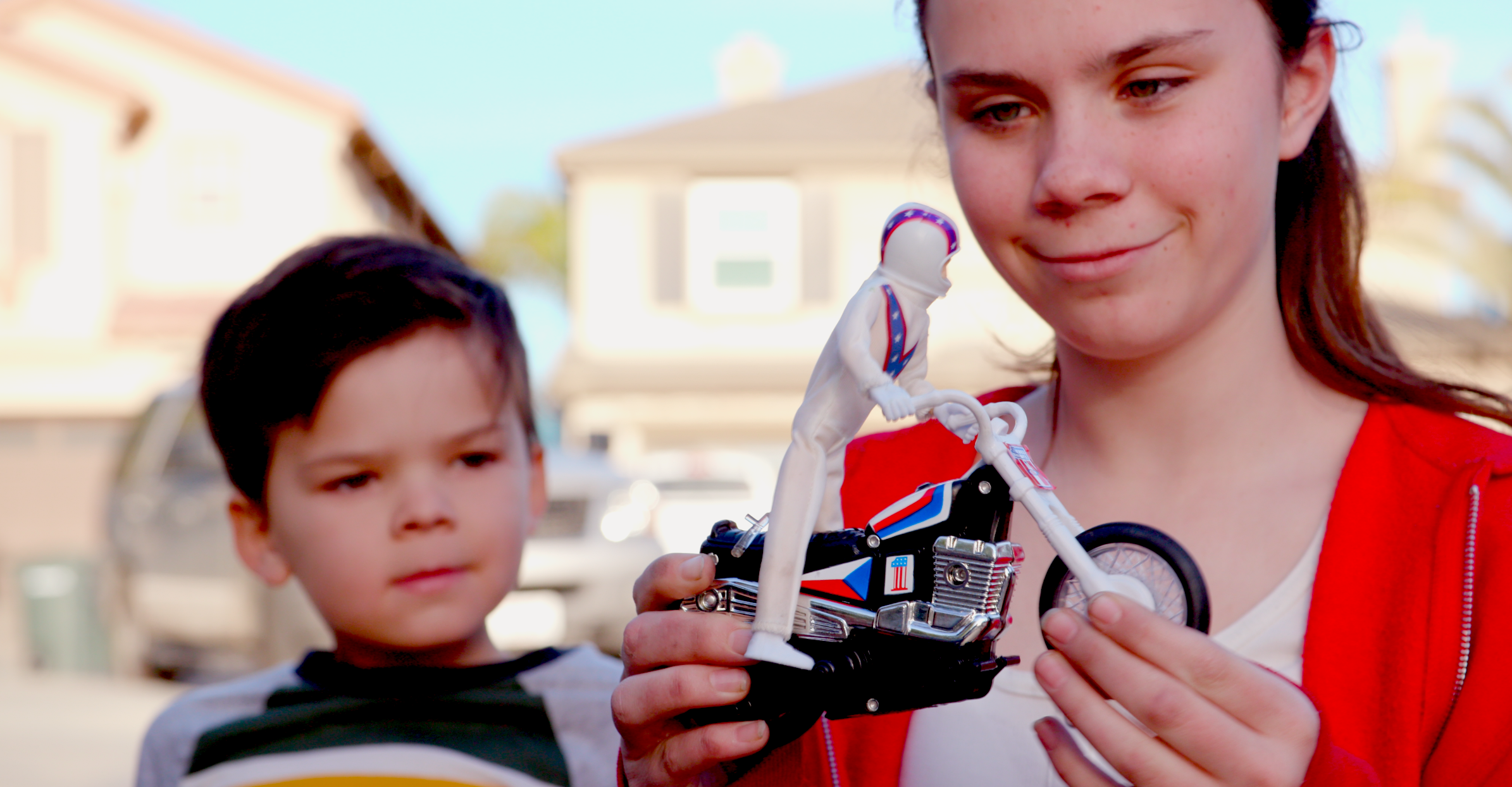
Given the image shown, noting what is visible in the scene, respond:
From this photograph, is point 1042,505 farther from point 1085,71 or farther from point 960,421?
point 1085,71

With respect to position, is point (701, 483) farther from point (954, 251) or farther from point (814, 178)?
point (954, 251)

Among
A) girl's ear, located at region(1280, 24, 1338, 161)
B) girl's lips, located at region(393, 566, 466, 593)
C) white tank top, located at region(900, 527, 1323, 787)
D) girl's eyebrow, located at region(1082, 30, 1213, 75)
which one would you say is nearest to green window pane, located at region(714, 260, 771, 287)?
girl's lips, located at region(393, 566, 466, 593)

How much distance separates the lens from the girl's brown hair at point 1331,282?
6.60ft

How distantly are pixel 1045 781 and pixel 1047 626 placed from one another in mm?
546

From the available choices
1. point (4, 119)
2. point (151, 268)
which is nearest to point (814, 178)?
point (151, 268)

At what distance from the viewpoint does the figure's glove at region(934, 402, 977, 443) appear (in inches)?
63.7

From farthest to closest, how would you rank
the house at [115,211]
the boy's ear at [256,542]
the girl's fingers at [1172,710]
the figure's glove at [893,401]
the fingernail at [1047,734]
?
the house at [115,211] → the boy's ear at [256,542] → the figure's glove at [893,401] → the fingernail at [1047,734] → the girl's fingers at [1172,710]

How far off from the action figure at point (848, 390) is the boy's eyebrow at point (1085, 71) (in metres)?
0.19

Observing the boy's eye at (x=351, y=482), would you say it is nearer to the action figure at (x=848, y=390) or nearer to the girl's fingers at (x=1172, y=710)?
the action figure at (x=848, y=390)

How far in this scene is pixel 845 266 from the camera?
21391 mm

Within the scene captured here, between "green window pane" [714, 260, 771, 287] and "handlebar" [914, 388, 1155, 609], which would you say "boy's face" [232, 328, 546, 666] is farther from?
"green window pane" [714, 260, 771, 287]

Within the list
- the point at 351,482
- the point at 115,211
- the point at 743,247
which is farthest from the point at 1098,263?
the point at 115,211

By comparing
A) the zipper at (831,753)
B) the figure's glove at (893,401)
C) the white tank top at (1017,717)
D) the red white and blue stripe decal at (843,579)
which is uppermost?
the figure's glove at (893,401)

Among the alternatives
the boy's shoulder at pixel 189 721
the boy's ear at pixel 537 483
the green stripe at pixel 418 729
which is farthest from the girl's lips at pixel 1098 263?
the boy's shoulder at pixel 189 721
